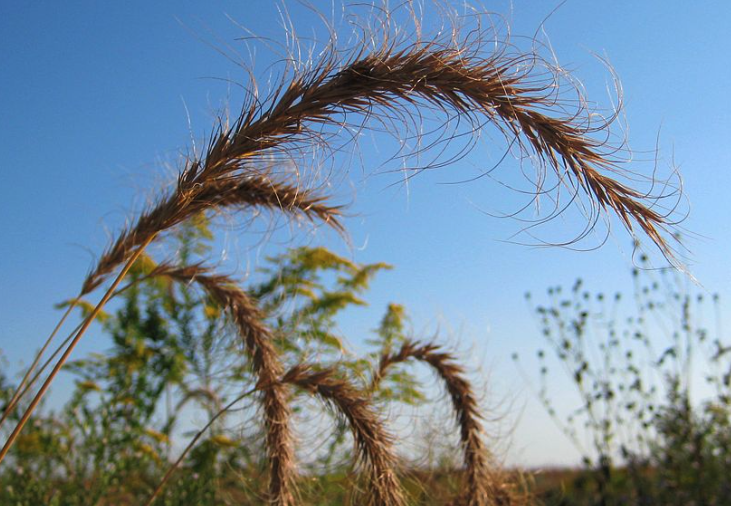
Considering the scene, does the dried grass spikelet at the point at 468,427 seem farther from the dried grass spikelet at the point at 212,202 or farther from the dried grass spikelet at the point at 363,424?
the dried grass spikelet at the point at 212,202

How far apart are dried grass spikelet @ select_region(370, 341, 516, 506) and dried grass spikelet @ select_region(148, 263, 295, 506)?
732 millimetres

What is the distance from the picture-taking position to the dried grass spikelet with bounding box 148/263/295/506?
115 inches

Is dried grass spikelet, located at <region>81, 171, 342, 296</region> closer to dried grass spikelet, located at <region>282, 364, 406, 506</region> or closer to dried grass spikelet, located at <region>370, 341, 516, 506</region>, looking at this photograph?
dried grass spikelet, located at <region>282, 364, 406, 506</region>

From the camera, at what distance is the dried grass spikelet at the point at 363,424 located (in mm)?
2863

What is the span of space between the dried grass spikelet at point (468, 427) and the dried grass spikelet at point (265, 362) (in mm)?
732

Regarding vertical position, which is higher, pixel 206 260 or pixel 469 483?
pixel 206 260

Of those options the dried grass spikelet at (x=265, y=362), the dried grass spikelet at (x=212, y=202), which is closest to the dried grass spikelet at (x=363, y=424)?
the dried grass spikelet at (x=265, y=362)

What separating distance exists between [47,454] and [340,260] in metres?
2.52

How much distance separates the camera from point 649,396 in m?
6.25

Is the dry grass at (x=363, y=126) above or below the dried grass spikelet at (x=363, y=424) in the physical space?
above

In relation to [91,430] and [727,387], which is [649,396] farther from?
[91,430]

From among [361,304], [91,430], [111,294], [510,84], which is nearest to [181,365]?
[91,430]

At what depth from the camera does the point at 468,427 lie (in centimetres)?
363

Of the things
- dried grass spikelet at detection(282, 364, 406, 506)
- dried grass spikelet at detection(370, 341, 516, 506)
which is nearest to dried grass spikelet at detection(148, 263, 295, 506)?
dried grass spikelet at detection(282, 364, 406, 506)
